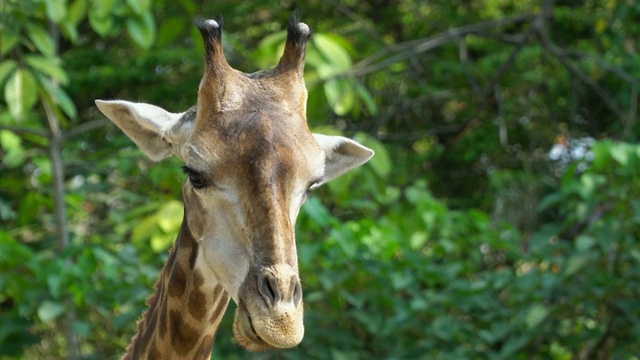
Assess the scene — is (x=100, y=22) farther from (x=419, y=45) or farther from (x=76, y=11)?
(x=419, y=45)

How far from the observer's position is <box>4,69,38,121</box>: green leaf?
5316mm

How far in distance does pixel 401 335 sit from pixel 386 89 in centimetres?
266

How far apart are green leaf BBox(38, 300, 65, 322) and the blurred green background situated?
0.04 ft

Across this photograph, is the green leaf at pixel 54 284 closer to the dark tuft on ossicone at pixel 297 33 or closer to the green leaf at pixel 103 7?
the green leaf at pixel 103 7

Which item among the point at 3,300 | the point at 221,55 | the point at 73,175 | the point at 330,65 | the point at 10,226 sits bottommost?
the point at 3,300

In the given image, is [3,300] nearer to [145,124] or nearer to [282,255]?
[145,124]

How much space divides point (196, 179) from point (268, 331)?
1.75 feet

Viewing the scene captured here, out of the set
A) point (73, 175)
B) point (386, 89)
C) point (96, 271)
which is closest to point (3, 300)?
point (73, 175)

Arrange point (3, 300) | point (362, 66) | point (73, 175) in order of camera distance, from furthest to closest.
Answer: point (3, 300) < point (73, 175) < point (362, 66)

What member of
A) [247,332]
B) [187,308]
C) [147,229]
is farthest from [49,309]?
[247,332]

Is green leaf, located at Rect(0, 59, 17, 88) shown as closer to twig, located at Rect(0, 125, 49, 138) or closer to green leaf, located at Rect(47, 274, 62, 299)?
twig, located at Rect(0, 125, 49, 138)

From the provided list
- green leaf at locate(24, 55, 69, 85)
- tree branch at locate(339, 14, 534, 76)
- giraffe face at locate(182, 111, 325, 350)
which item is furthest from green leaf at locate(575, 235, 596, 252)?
giraffe face at locate(182, 111, 325, 350)

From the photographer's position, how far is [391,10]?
880 cm

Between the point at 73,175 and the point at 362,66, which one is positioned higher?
the point at 362,66
